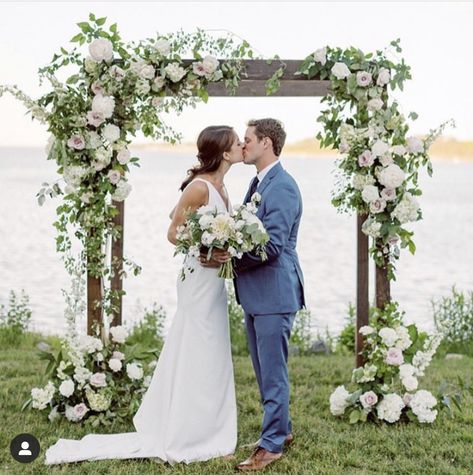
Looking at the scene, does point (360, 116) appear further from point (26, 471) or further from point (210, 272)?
point (26, 471)

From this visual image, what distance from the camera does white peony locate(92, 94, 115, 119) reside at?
17.4 ft

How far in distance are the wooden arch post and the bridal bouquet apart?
4.24ft

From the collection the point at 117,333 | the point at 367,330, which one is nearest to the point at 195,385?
the point at 117,333

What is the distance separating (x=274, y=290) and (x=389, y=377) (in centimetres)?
149

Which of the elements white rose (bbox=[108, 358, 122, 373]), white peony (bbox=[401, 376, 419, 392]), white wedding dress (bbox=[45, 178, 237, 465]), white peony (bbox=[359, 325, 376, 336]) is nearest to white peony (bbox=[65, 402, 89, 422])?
white rose (bbox=[108, 358, 122, 373])

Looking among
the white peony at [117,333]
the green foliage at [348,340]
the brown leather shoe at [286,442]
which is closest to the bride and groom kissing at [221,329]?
the brown leather shoe at [286,442]

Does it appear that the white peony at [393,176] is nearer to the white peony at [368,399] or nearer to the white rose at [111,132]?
the white peony at [368,399]

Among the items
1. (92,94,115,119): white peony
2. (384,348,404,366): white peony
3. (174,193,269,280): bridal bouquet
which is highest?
(92,94,115,119): white peony

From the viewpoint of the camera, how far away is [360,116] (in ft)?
18.0

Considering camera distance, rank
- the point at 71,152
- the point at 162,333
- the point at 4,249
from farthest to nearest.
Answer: the point at 4,249 → the point at 162,333 → the point at 71,152

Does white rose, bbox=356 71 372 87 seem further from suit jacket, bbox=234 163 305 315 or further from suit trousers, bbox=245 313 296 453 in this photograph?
suit trousers, bbox=245 313 296 453

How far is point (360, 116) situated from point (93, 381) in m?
2.54

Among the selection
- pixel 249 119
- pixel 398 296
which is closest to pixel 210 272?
pixel 249 119

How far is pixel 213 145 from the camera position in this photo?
15.4 feet
